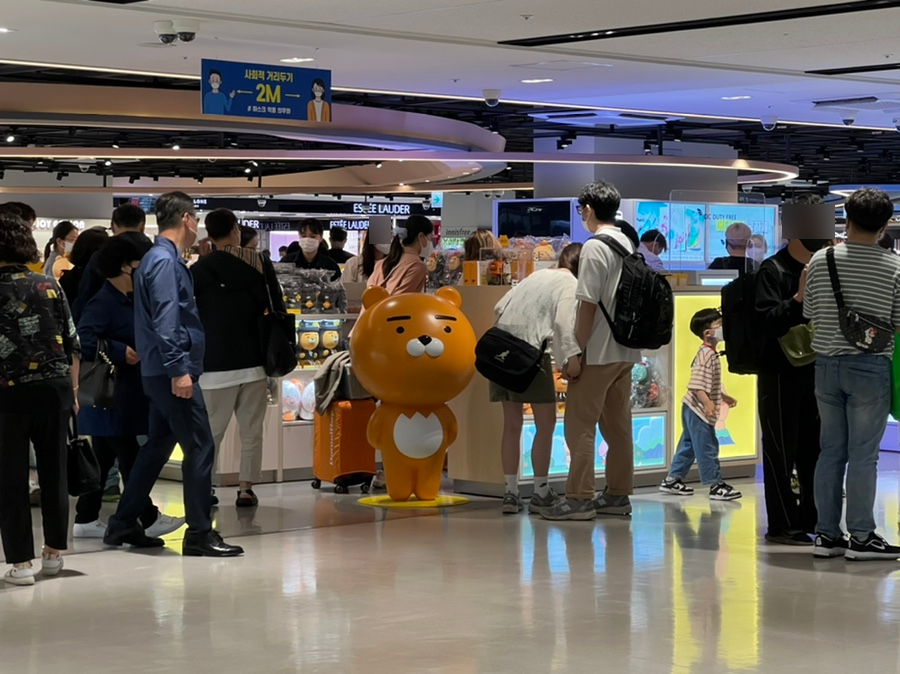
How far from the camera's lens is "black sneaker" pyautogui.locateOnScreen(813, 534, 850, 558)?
6.18 meters

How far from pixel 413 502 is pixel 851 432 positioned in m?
2.66

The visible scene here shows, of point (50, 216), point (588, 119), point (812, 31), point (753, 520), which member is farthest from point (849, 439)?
point (50, 216)

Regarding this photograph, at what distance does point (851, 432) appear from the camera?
5.98 metres

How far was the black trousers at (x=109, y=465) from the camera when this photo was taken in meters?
6.66

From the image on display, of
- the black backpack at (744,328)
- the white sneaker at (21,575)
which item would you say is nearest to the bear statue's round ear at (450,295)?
the black backpack at (744,328)

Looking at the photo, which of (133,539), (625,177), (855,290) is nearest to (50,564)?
(133,539)

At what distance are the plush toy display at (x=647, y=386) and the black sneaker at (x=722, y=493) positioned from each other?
735 mm

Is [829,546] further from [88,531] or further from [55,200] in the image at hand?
[55,200]

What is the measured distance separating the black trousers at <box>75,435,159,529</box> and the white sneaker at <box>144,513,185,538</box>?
0.08 m

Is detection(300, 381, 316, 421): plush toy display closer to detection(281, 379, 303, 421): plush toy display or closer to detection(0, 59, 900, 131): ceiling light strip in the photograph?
detection(281, 379, 303, 421): plush toy display

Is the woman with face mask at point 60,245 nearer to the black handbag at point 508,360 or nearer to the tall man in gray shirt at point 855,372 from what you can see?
the black handbag at point 508,360

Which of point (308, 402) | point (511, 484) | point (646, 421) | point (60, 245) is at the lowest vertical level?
point (511, 484)

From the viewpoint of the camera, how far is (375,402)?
8.32 m

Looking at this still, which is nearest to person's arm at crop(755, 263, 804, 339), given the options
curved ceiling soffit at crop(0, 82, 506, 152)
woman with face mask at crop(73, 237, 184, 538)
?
woman with face mask at crop(73, 237, 184, 538)
